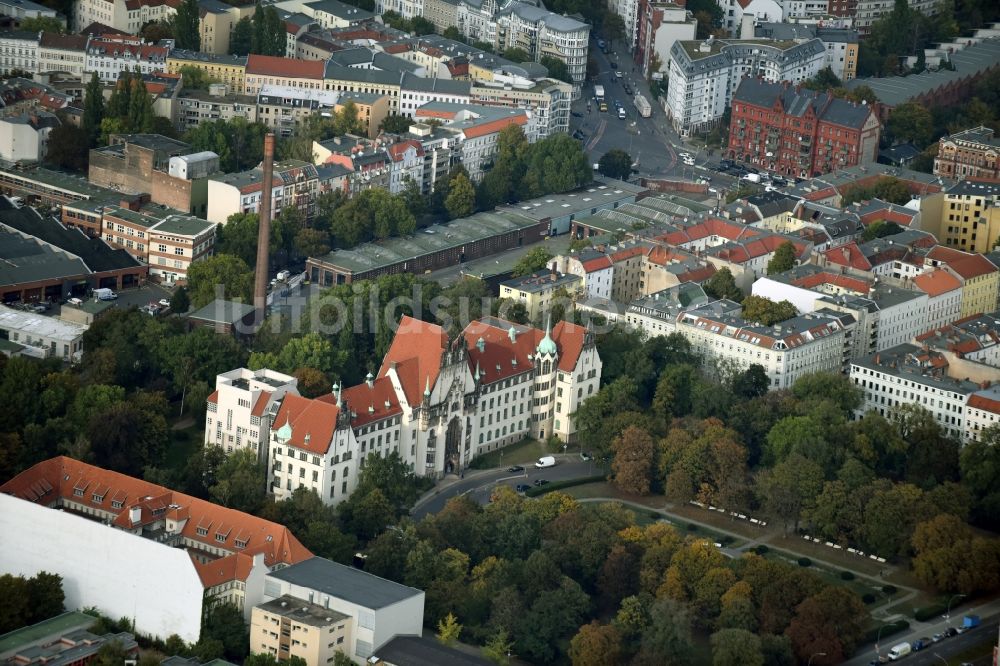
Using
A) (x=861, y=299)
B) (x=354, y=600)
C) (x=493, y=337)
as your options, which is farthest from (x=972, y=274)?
(x=354, y=600)

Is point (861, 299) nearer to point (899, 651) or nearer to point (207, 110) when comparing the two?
point (899, 651)

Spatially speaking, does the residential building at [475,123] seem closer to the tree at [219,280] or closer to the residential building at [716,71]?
the residential building at [716,71]

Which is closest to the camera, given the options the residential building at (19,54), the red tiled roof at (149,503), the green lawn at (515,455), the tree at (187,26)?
the red tiled roof at (149,503)

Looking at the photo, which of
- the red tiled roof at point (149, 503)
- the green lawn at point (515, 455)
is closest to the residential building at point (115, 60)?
the green lawn at point (515, 455)

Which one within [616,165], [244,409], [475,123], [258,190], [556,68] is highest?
[556,68]

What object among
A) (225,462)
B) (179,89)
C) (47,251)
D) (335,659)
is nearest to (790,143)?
(179,89)

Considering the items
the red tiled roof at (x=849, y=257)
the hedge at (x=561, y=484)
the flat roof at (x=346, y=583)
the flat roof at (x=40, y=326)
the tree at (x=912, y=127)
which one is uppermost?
the tree at (x=912, y=127)

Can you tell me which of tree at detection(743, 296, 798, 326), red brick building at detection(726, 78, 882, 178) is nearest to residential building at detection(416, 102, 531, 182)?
red brick building at detection(726, 78, 882, 178)
